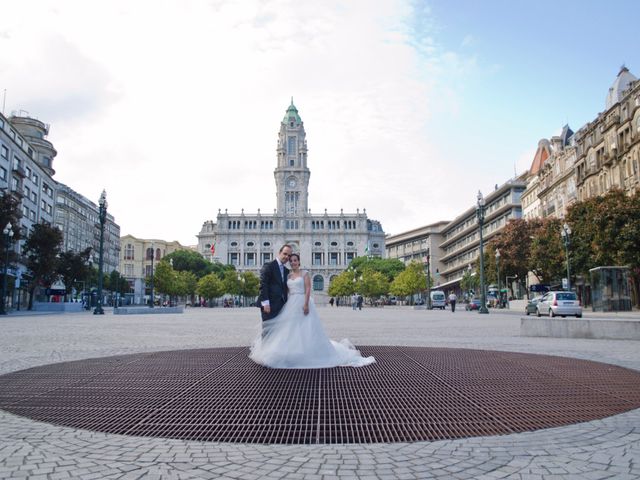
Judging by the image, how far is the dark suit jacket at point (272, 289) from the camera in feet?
29.7

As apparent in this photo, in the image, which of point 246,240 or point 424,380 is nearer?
point 424,380

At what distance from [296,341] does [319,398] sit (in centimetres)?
260

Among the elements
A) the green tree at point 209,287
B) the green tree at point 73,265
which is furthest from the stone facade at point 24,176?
the green tree at point 209,287

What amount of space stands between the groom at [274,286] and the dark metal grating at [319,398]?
98cm

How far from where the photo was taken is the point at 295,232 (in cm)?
14575

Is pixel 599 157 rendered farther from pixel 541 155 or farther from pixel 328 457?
pixel 328 457

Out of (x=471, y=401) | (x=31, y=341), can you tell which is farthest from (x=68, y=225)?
(x=471, y=401)

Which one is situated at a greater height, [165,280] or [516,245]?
[516,245]

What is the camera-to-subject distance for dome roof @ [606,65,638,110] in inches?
1965

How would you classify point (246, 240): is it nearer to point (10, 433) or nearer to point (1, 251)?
point (1, 251)

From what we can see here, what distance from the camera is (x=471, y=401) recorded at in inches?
235

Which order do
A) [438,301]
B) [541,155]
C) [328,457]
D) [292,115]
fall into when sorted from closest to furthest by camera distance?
[328,457] → [438,301] → [541,155] → [292,115]

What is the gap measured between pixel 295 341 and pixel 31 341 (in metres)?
8.68

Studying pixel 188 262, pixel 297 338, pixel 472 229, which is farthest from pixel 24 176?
pixel 472 229
